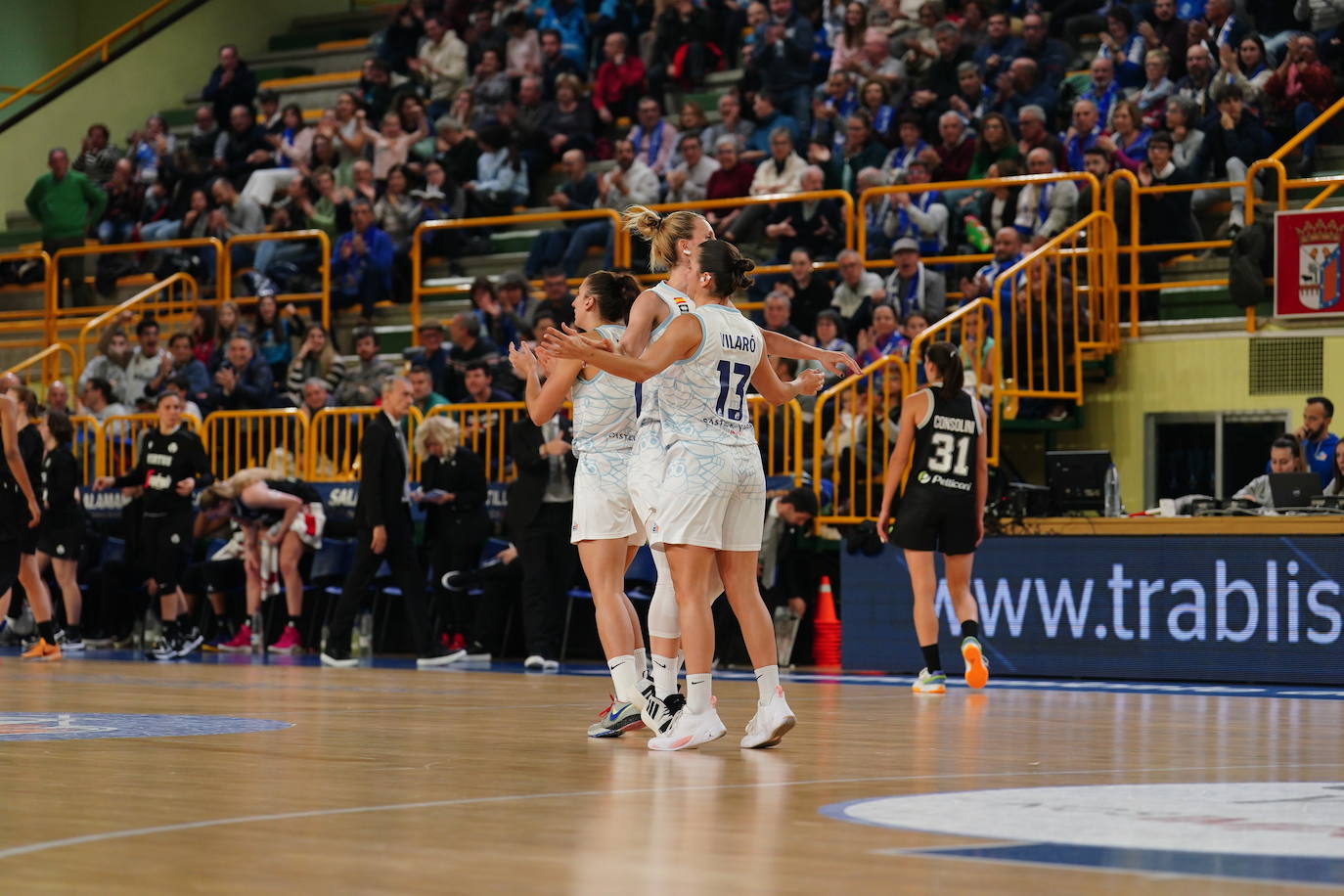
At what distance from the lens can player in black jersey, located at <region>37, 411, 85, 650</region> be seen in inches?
647

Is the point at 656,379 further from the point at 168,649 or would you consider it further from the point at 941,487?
the point at 168,649

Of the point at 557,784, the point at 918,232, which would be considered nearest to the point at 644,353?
the point at 557,784

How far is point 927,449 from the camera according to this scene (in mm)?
12359

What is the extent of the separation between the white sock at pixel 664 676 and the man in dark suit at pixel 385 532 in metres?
7.07

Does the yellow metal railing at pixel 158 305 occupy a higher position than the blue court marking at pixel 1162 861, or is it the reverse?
the yellow metal railing at pixel 158 305

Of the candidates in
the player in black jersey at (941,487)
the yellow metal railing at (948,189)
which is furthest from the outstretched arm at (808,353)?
the yellow metal railing at (948,189)

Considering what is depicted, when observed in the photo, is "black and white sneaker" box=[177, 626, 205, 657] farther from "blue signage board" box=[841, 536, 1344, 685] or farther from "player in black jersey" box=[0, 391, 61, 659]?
"blue signage board" box=[841, 536, 1344, 685]

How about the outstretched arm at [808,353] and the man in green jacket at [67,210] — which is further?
the man in green jacket at [67,210]

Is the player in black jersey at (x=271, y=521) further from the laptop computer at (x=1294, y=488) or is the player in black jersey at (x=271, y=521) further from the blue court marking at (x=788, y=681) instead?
the laptop computer at (x=1294, y=488)

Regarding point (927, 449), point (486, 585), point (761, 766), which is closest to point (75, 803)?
point (761, 766)

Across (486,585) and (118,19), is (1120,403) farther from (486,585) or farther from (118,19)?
(118,19)

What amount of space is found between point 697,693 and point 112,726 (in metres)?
2.72

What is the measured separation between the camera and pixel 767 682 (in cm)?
791

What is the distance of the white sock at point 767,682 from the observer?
7887mm
